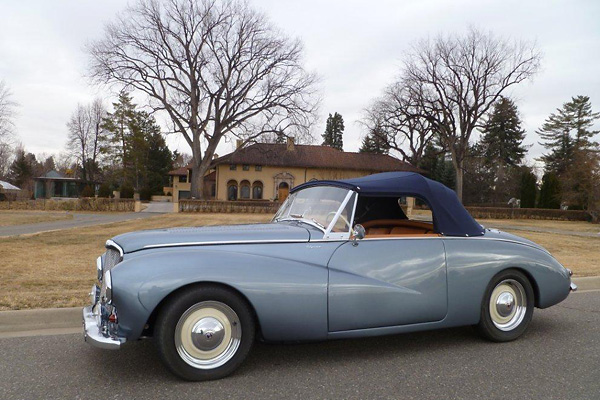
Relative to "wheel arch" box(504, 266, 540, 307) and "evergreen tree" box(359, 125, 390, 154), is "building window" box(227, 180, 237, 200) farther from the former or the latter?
"wheel arch" box(504, 266, 540, 307)

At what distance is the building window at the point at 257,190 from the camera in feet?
176

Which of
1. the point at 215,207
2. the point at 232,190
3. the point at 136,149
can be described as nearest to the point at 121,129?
the point at 136,149

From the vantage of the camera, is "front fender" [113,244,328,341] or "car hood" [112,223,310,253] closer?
"front fender" [113,244,328,341]

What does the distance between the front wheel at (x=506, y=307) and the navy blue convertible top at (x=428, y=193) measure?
0.54 metres

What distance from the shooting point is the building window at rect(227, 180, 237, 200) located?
175ft

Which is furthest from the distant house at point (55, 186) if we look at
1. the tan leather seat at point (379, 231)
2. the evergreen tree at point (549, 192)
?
the tan leather seat at point (379, 231)

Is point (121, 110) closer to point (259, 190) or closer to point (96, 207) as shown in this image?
point (259, 190)

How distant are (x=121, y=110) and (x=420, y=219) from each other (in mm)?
63871

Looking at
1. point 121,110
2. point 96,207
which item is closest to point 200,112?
point 96,207

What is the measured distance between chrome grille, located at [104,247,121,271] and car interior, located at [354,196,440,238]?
2325 mm

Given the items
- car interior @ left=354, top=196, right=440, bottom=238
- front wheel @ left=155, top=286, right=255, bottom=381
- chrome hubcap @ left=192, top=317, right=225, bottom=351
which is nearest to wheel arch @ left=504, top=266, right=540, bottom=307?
car interior @ left=354, top=196, right=440, bottom=238

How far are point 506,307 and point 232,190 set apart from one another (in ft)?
166

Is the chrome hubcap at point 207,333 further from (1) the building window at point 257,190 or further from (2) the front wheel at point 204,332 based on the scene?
(1) the building window at point 257,190

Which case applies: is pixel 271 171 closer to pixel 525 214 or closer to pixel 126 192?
pixel 126 192
